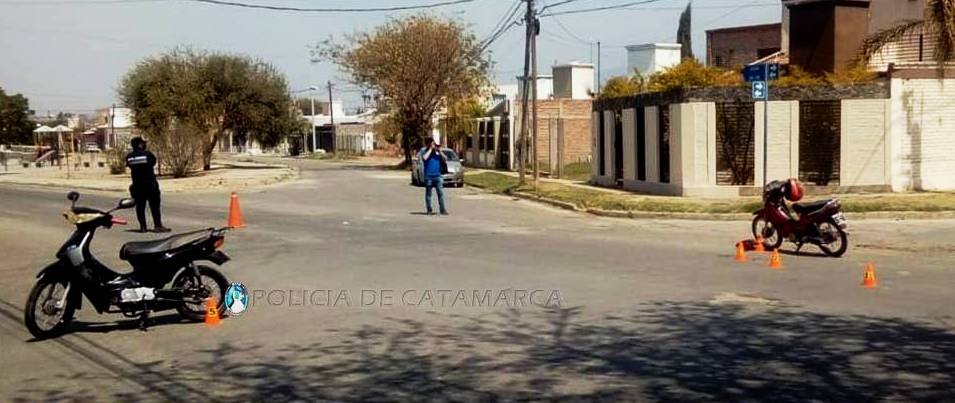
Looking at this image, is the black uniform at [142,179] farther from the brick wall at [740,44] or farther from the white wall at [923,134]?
the brick wall at [740,44]

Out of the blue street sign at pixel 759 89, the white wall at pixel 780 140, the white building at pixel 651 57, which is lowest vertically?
the white wall at pixel 780 140

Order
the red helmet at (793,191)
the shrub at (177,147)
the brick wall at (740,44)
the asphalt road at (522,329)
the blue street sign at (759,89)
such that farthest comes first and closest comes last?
the brick wall at (740,44)
the shrub at (177,147)
the blue street sign at (759,89)
the red helmet at (793,191)
the asphalt road at (522,329)

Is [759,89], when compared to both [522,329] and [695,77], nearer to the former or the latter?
[695,77]

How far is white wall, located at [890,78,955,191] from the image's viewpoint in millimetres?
24203

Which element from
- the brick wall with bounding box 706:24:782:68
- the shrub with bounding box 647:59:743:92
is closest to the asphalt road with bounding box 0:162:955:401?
the shrub with bounding box 647:59:743:92

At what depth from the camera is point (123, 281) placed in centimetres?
939

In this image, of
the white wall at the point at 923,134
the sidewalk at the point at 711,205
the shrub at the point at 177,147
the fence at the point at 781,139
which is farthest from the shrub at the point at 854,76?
the shrub at the point at 177,147

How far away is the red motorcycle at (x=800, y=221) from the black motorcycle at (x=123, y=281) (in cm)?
874

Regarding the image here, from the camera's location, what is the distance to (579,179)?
36312 millimetres

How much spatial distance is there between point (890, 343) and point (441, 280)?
548 centimetres

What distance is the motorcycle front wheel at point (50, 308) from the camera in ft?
30.0

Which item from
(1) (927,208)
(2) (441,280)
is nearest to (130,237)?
(2) (441,280)

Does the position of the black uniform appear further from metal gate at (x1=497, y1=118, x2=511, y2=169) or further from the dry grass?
A: metal gate at (x1=497, y1=118, x2=511, y2=169)

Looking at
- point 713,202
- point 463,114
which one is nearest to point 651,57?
point 463,114
